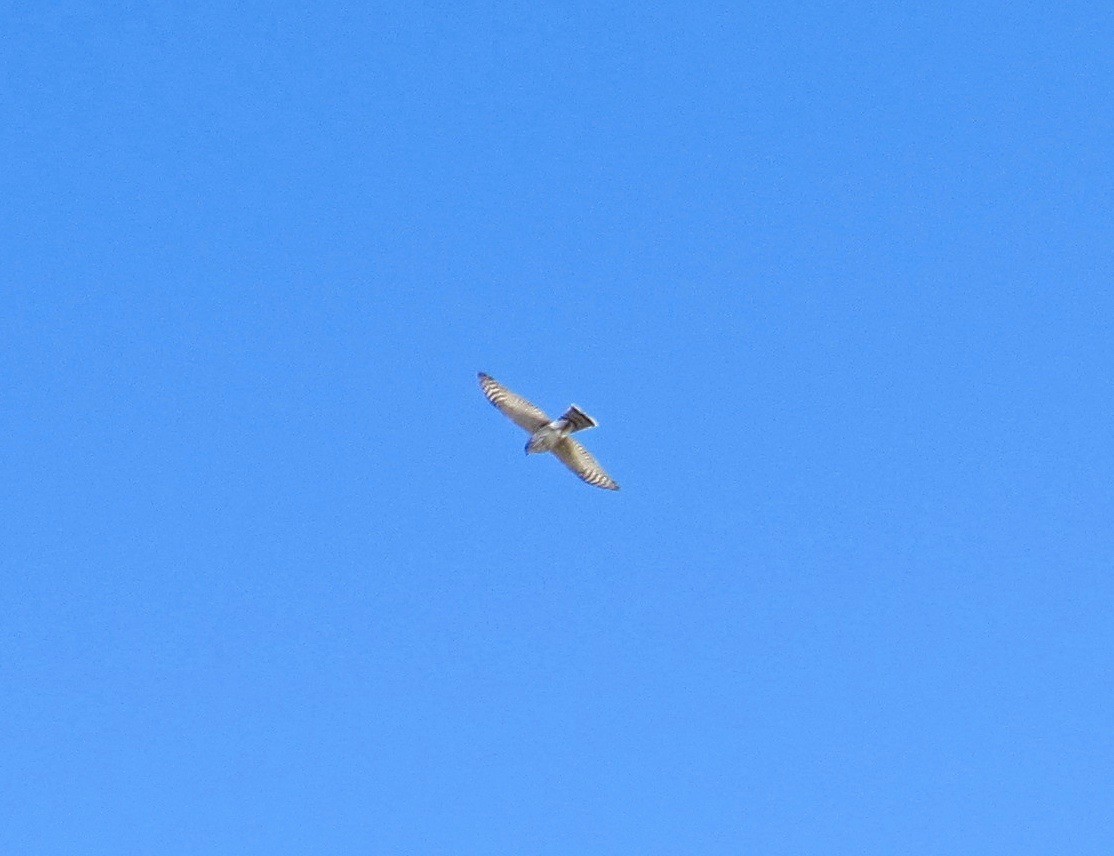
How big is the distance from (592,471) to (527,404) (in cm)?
364

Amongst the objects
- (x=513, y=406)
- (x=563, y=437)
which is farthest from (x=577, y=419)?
(x=513, y=406)

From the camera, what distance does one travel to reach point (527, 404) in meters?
57.7

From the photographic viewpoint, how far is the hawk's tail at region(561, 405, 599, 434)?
2160 inches

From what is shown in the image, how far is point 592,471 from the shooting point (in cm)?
5600

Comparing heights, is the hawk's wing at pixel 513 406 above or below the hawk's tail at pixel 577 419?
above

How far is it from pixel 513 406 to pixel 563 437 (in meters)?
3.13

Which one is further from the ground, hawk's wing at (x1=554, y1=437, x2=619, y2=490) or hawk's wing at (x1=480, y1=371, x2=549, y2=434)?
hawk's wing at (x1=480, y1=371, x2=549, y2=434)

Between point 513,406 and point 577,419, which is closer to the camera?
point 577,419

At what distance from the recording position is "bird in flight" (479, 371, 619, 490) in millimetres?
55125

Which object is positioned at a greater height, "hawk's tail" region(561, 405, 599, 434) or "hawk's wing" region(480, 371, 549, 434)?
"hawk's wing" region(480, 371, 549, 434)

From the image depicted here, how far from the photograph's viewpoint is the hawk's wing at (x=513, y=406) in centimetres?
5684

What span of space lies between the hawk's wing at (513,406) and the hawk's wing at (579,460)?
110 centimetres

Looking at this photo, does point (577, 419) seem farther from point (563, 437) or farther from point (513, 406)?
point (513, 406)

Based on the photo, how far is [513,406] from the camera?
58.0 metres
